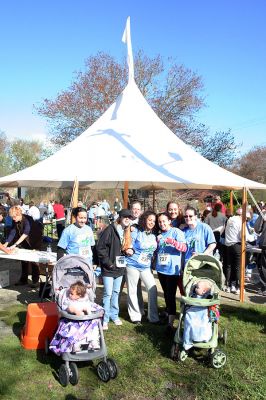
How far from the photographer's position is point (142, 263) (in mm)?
5332

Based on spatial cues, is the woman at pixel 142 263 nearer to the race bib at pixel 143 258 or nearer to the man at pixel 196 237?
the race bib at pixel 143 258

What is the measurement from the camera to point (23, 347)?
4508 mm

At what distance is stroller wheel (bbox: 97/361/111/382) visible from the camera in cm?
371

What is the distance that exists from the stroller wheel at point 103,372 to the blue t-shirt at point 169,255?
1621mm

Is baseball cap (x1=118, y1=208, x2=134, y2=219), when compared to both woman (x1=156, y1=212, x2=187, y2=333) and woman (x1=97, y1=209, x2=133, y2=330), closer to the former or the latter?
A: woman (x1=97, y1=209, x2=133, y2=330)

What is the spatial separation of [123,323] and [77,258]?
4.49 ft

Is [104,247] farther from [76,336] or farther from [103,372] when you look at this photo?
[103,372]

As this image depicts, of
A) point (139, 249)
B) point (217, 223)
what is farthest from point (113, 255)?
point (217, 223)

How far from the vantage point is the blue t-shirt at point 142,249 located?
529 cm

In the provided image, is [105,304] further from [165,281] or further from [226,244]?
[226,244]

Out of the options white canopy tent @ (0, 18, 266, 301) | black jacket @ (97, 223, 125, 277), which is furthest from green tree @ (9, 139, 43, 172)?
black jacket @ (97, 223, 125, 277)

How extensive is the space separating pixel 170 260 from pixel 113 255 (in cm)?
74

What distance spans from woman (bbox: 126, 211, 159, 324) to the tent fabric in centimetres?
138

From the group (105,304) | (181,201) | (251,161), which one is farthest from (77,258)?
(251,161)
